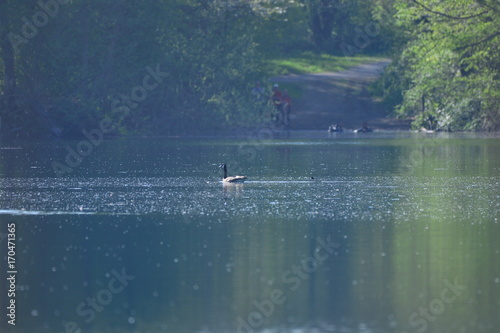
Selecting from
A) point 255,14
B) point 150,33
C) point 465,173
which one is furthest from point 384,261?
point 255,14

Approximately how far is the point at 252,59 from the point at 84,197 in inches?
1399

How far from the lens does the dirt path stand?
61875 mm

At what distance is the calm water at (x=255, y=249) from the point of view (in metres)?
12.2

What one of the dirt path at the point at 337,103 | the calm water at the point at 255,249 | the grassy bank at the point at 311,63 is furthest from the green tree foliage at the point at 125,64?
the calm water at the point at 255,249

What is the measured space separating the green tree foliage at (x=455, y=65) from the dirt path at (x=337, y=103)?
2930 mm

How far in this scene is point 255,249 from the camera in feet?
53.9

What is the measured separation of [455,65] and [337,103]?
10.1m

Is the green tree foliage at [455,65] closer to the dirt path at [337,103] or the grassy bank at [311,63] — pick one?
the dirt path at [337,103]

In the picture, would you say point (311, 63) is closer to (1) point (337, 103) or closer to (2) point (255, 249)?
(1) point (337, 103)

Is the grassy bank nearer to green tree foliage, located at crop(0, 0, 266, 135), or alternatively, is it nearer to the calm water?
green tree foliage, located at crop(0, 0, 266, 135)


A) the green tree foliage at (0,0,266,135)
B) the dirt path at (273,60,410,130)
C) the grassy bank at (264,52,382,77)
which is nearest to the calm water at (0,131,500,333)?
the green tree foliage at (0,0,266,135)

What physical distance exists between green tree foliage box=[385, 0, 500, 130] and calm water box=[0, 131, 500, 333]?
2202 centimetres

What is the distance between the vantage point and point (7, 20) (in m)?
49.9

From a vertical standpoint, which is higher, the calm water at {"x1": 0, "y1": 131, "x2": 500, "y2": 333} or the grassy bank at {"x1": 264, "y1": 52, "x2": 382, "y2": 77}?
the grassy bank at {"x1": 264, "y1": 52, "x2": 382, "y2": 77}
